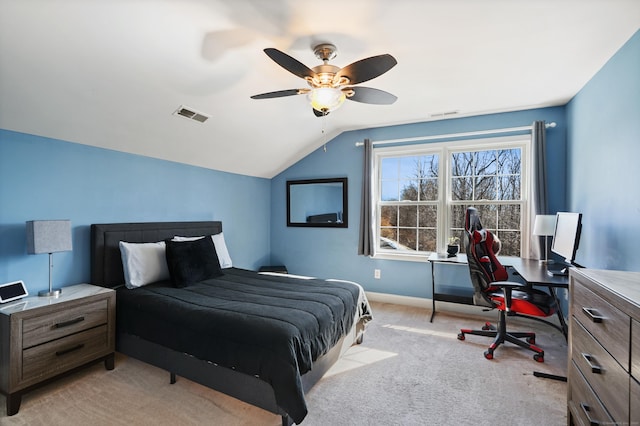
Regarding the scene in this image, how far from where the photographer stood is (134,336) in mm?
2375

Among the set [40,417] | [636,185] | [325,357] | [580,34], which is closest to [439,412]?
[325,357]

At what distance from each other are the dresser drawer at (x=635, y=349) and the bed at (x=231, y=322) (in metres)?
1.42

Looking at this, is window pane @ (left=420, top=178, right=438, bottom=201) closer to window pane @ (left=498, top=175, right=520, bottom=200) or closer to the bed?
window pane @ (left=498, top=175, right=520, bottom=200)

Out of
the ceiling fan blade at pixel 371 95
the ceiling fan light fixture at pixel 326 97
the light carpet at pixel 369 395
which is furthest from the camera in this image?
the ceiling fan blade at pixel 371 95

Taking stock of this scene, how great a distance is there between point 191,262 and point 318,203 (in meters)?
2.26

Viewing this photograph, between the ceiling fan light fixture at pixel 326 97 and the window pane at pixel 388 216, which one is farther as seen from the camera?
the window pane at pixel 388 216

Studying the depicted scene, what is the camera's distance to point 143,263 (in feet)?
8.99

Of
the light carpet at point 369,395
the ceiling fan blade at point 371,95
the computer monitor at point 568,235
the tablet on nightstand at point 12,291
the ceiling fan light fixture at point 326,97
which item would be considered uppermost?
the ceiling fan blade at point 371,95

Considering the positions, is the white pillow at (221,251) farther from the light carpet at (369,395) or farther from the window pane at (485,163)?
the window pane at (485,163)

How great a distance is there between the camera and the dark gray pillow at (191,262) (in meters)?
2.72

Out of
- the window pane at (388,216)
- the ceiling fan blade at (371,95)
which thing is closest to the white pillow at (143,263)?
the ceiling fan blade at (371,95)

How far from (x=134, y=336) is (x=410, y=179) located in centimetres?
363

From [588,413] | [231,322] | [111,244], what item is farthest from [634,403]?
[111,244]

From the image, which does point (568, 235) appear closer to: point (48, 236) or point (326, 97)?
point (326, 97)
